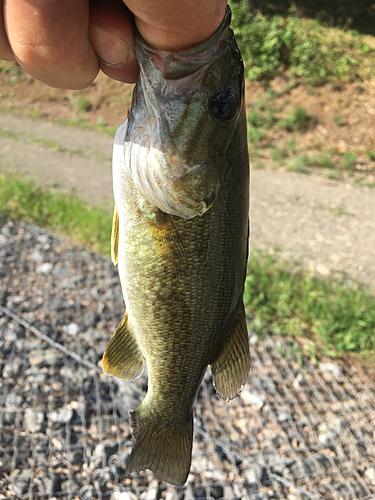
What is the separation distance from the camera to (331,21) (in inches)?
441

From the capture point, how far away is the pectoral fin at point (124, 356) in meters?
1.83

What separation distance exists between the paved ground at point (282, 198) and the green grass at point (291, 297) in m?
0.65

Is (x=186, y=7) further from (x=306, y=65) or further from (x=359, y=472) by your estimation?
(x=306, y=65)

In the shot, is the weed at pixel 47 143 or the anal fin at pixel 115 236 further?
the weed at pixel 47 143

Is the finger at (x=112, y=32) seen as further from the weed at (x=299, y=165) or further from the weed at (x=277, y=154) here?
the weed at (x=277, y=154)

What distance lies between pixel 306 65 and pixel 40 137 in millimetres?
6206

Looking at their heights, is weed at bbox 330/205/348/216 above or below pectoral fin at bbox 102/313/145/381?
below

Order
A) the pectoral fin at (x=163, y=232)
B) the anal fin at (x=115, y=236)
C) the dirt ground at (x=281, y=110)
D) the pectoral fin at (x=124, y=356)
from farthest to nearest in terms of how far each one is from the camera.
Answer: the dirt ground at (x=281, y=110)
the pectoral fin at (x=124, y=356)
the anal fin at (x=115, y=236)
the pectoral fin at (x=163, y=232)

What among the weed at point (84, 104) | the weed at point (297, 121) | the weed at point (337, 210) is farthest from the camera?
the weed at point (84, 104)

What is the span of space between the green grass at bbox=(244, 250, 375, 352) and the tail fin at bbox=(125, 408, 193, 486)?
8.07 ft

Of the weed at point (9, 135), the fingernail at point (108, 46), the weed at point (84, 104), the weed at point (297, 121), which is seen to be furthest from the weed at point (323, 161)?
the fingernail at point (108, 46)

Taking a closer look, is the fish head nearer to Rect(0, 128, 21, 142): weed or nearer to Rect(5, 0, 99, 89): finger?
Rect(5, 0, 99, 89): finger

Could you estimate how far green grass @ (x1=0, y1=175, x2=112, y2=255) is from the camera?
530cm

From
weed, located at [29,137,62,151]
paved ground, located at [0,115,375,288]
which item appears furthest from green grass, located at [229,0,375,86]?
weed, located at [29,137,62,151]
